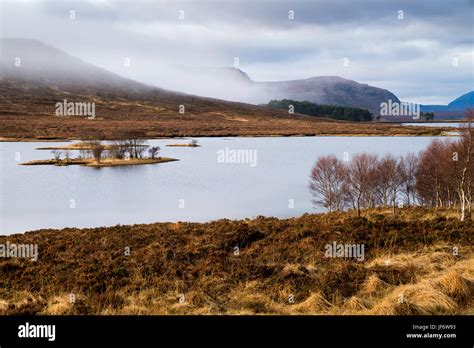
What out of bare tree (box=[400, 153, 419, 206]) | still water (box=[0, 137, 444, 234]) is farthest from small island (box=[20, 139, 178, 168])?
bare tree (box=[400, 153, 419, 206])

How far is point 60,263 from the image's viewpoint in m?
16.5

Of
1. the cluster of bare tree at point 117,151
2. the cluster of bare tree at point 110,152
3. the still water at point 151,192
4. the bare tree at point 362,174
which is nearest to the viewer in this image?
the still water at point 151,192

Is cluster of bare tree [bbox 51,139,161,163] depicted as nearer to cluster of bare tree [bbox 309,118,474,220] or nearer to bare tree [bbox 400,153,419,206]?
cluster of bare tree [bbox 309,118,474,220]

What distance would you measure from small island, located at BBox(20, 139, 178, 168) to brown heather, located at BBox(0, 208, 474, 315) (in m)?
59.4

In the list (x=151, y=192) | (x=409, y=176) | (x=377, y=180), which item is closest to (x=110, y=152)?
(x=151, y=192)

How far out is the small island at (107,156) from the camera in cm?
7769

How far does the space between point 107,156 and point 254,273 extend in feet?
249

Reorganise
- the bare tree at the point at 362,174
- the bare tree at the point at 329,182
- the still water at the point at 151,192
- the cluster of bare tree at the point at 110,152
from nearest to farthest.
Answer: the still water at the point at 151,192
the bare tree at the point at 329,182
the bare tree at the point at 362,174
the cluster of bare tree at the point at 110,152

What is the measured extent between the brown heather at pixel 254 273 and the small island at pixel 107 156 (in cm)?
5944

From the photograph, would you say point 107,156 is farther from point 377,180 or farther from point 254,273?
point 254,273

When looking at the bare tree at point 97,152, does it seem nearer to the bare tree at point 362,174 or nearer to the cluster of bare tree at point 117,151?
the cluster of bare tree at point 117,151

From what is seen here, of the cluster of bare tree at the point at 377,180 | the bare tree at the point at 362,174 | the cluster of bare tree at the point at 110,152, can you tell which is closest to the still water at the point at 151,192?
the cluster of bare tree at the point at 377,180

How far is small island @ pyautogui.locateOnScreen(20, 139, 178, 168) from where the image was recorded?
77688mm
